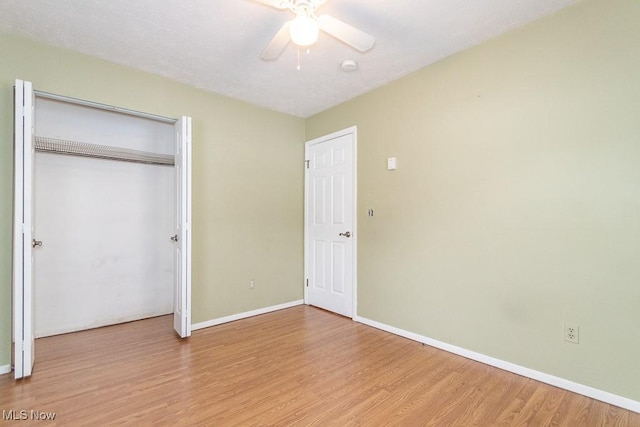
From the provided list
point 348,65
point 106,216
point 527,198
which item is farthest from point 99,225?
point 527,198

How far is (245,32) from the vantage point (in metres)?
2.29

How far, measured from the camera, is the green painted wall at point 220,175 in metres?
2.34

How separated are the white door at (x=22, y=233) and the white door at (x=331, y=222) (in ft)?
9.01

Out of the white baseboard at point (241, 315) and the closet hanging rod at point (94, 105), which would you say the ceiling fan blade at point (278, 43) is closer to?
the closet hanging rod at point (94, 105)

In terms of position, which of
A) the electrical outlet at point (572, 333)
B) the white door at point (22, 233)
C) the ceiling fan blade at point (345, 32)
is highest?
the ceiling fan blade at point (345, 32)

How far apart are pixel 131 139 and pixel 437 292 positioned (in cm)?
362

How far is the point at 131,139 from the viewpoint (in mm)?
3445

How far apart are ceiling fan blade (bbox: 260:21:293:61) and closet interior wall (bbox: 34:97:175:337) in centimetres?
208

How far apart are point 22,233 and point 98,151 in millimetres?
1303

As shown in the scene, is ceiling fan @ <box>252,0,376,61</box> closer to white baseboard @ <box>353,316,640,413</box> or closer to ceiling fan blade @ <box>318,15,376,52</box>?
ceiling fan blade @ <box>318,15,376,52</box>

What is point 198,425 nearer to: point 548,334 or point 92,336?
A: point 92,336

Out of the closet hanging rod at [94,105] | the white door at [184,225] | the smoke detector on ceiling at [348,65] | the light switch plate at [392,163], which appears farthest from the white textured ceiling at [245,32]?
the light switch plate at [392,163]

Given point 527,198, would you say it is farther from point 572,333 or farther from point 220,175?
point 220,175

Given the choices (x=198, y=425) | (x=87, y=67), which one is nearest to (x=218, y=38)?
(x=87, y=67)
